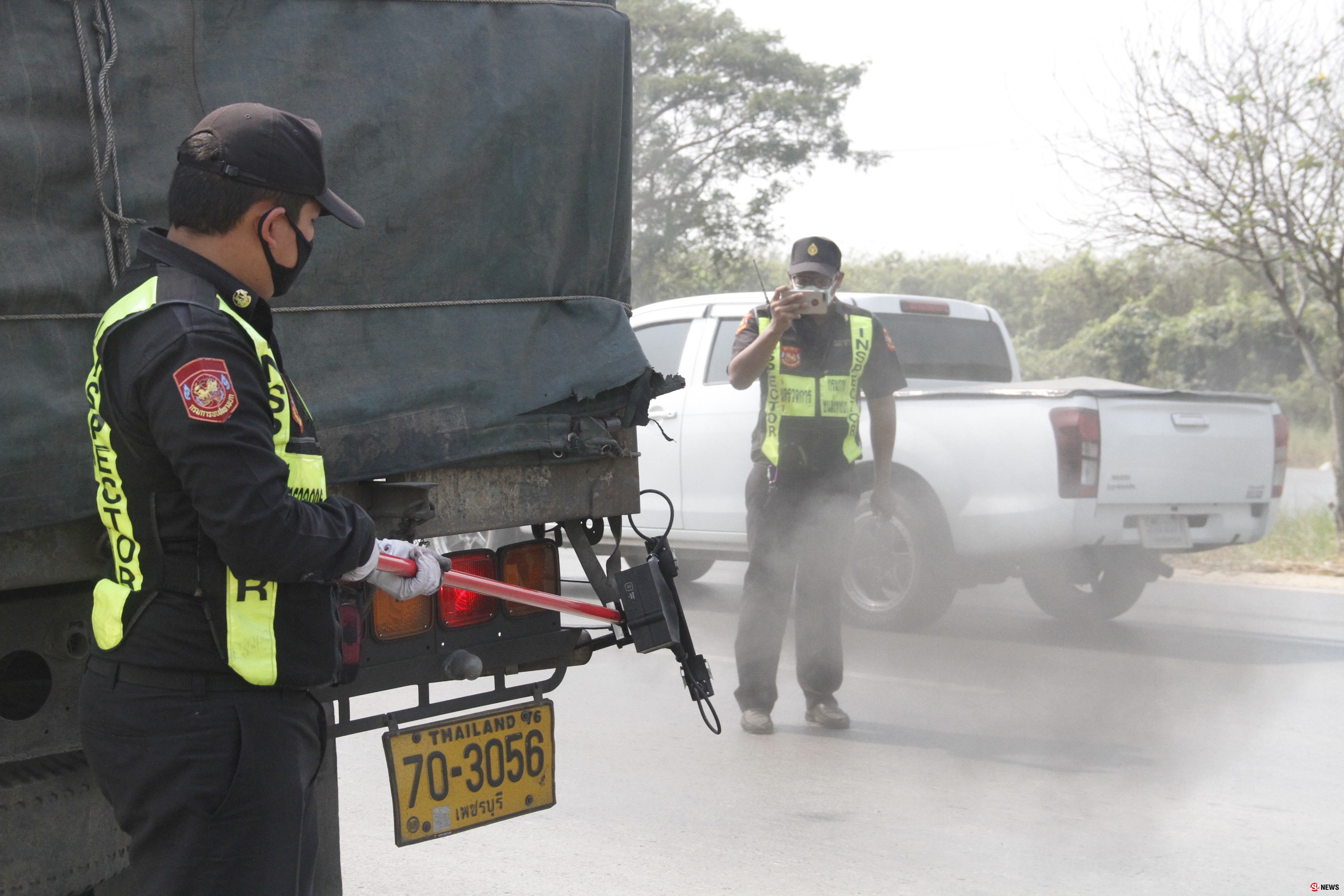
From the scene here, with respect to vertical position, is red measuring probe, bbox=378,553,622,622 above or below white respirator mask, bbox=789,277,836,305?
below

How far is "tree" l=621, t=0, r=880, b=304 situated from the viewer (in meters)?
25.9

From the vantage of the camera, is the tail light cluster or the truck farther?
the tail light cluster

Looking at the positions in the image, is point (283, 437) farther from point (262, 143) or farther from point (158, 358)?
point (262, 143)

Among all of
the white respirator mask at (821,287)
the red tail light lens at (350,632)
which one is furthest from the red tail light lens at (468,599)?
the white respirator mask at (821,287)

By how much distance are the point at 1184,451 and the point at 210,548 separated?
5.81m

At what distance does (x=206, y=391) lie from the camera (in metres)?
1.80

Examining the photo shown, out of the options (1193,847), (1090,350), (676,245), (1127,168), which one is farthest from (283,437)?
(1090,350)

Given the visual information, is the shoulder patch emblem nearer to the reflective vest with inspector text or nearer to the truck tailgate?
the reflective vest with inspector text

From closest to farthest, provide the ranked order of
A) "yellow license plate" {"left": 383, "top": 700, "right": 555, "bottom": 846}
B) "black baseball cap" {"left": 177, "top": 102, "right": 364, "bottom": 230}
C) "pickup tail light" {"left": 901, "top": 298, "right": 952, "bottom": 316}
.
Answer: "black baseball cap" {"left": 177, "top": 102, "right": 364, "bottom": 230}
"yellow license plate" {"left": 383, "top": 700, "right": 555, "bottom": 846}
"pickup tail light" {"left": 901, "top": 298, "right": 952, "bottom": 316}

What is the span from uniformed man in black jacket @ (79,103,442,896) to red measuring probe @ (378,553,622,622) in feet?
0.42

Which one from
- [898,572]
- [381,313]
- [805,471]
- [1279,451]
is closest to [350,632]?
[381,313]

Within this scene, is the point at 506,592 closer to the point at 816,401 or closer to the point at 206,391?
the point at 206,391

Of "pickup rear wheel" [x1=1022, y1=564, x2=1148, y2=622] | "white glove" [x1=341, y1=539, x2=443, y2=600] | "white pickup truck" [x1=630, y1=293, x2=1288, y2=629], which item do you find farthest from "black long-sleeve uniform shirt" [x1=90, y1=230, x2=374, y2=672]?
"pickup rear wheel" [x1=1022, y1=564, x2=1148, y2=622]

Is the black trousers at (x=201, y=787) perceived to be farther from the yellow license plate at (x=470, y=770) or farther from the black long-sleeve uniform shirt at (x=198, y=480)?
the yellow license plate at (x=470, y=770)
